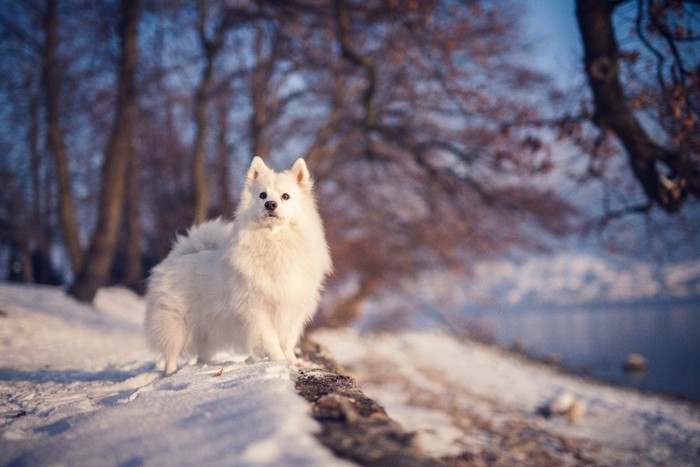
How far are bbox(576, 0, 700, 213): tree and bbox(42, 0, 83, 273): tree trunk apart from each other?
10650 mm

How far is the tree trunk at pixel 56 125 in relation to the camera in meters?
9.01

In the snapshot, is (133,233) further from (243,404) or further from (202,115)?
(243,404)

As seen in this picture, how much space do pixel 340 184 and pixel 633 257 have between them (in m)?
8.07

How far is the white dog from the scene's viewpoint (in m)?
3.20

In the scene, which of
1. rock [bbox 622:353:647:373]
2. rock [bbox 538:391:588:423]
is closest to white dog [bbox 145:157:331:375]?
rock [bbox 538:391:588:423]

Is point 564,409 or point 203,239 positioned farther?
A: point 564,409

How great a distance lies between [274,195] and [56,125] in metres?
8.74

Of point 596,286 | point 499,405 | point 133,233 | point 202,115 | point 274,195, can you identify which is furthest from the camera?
point 596,286

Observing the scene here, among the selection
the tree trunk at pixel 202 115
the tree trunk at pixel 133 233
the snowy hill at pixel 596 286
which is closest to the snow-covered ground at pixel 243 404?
the tree trunk at pixel 133 233

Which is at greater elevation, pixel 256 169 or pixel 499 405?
pixel 256 169

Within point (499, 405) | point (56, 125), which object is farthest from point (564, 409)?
point (56, 125)

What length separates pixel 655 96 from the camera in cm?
525

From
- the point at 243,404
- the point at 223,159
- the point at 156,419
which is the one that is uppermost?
the point at 223,159

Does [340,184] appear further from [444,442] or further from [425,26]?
[444,442]
